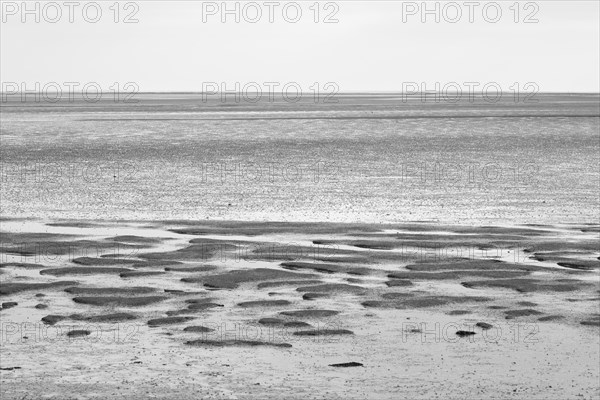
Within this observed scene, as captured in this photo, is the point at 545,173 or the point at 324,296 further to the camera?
the point at 545,173

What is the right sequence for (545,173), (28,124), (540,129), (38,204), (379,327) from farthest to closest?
(28,124)
(540,129)
(545,173)
(38,204)
(379,327)

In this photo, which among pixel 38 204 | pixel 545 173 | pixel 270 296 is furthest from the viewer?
pixel 545 173

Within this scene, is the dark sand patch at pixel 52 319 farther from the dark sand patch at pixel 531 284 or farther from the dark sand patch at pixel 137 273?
the dark sand patch at pixel 531 284

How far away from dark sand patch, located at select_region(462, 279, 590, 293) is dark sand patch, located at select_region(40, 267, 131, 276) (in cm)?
451

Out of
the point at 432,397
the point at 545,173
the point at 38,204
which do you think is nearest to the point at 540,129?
the point at 545,173

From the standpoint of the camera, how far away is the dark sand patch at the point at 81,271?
14.8 m

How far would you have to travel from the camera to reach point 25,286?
45.3 feet

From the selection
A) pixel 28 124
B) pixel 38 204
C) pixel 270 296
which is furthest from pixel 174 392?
pixel 28 124

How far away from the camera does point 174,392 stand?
9.44 meters

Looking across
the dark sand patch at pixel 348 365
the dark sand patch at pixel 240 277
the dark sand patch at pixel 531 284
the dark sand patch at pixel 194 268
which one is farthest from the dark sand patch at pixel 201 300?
the dark sand patch at pixel 531 284

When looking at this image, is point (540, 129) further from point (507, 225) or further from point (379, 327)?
point (379, 327)

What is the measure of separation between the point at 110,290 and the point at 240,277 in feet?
5.63

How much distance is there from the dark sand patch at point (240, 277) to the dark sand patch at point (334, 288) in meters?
0.66

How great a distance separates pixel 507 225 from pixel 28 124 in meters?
45.5
